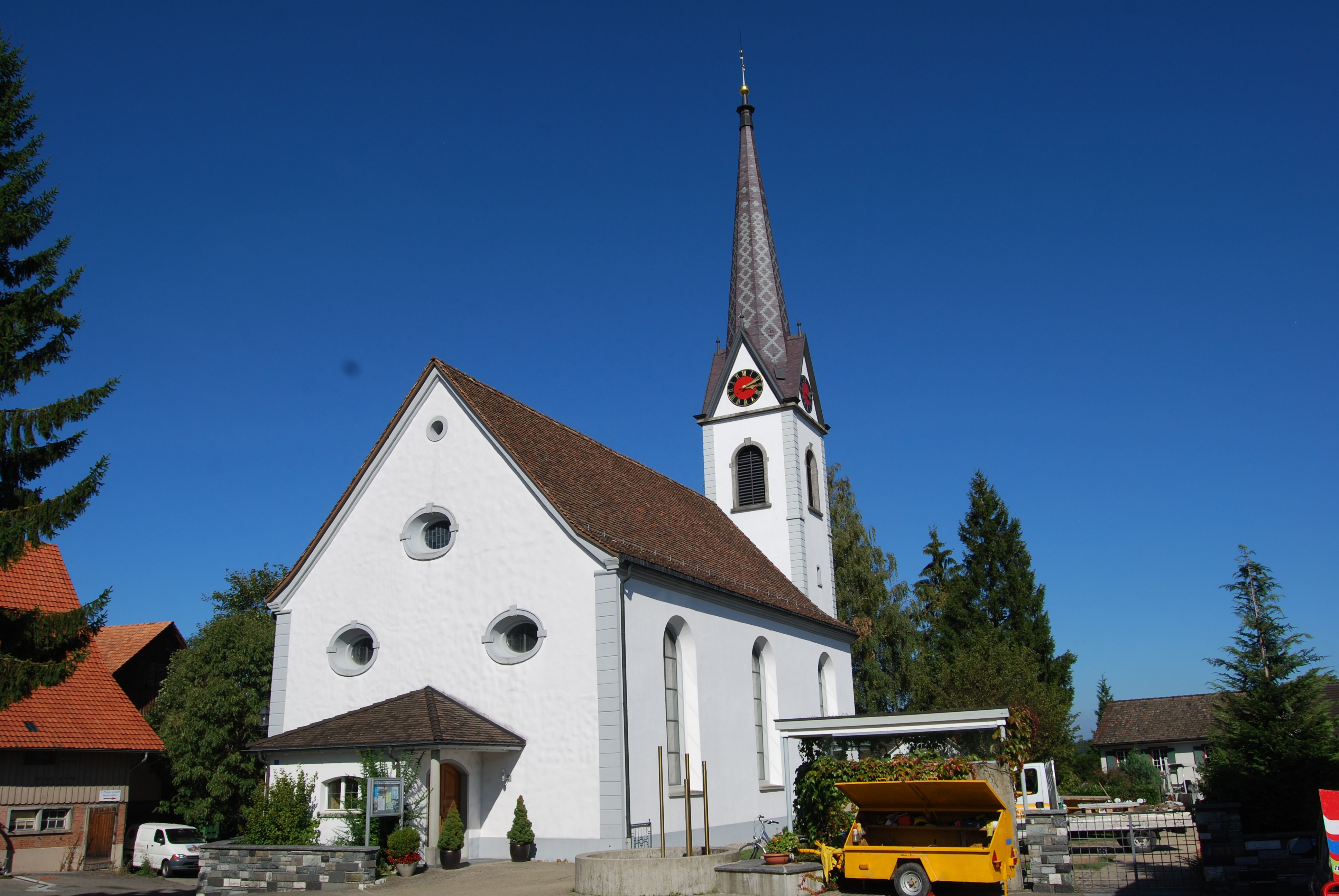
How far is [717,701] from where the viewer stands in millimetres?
23422

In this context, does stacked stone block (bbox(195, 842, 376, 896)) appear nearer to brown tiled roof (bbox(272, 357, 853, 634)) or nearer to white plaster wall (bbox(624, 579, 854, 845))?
white plaster wall (bbox(624, 579, 854, 845))

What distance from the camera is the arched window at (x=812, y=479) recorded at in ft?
115

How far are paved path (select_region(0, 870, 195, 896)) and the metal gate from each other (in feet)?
54.2

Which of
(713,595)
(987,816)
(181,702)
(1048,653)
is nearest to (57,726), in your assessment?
(181,702)

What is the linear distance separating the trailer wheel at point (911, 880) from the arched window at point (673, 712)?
7958mm

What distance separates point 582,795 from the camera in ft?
63.0

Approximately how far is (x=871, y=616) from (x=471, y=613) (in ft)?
86.0

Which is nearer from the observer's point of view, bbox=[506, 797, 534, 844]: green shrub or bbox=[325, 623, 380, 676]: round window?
bbox=[506, 797, 534, 844]: green shrub

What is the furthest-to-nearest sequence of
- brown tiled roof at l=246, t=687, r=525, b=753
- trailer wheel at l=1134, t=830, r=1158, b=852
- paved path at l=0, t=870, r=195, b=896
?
1. trailer wheel at l=1134, t=830, r=1158, b=852
2. paved path at l=0, t=870, r=195, b=896
3. brown tiled roof at l=246, t=687, r=525, b=753

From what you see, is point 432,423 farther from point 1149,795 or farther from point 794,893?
point 1149,795

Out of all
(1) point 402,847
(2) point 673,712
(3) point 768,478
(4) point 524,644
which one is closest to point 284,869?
(1) point 402,847

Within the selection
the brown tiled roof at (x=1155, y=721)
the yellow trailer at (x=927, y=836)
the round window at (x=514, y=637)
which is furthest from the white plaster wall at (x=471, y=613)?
the brown tiled roof at (x=1155, y=721)

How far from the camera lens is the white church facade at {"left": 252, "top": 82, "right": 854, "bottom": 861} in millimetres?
19422

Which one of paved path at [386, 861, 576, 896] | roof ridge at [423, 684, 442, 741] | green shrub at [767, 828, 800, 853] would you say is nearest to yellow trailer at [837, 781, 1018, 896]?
green shrub at [767, 828, 800, 853]
